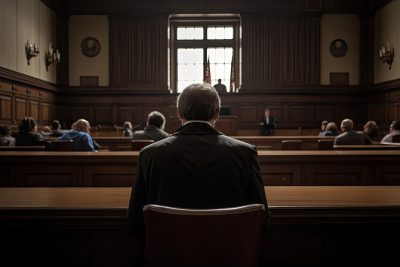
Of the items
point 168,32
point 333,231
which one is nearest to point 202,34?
point 168,32

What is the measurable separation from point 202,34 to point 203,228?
435 inches

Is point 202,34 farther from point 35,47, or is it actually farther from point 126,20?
point 35,47

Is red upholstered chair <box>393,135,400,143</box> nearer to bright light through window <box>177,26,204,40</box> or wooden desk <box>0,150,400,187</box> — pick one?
wooden desk <box>0,150,400,187</box>

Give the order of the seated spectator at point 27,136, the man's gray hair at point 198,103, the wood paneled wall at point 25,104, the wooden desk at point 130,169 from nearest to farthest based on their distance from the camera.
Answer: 1. the man's gray hair at point 198,103
2. the wooden desk at point 130,169
3. the seated spectator at point 27,136
4. the wood paneled wall at point 25,104

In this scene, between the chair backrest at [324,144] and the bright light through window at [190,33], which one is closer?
the chair backrest at [324,144]

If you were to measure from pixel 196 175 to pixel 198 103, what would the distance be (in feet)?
1.01

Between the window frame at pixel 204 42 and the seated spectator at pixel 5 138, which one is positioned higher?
the window frame at pixel 204 42

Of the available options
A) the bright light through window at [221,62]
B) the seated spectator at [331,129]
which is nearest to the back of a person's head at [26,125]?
the seated spectator at [331,129]

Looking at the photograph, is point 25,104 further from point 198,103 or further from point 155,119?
point 198,103

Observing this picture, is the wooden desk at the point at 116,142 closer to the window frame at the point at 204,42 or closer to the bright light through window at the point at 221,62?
the window frame at the point at 204,42

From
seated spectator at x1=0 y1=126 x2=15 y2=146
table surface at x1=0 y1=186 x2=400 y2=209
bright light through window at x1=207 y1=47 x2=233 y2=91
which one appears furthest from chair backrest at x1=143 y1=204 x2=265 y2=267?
bright light through window at x1=207 y1=47 x2=233 y2=91

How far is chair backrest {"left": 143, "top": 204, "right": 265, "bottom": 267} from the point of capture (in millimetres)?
925

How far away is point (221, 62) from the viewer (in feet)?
37.4

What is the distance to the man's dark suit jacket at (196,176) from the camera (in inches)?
46.4
